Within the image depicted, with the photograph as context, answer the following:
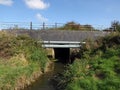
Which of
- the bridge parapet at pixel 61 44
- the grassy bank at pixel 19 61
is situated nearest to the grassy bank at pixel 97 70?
the grassy bank at pixel 19 61

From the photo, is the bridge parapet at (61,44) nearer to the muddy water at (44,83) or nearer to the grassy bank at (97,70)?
the muddy water at (44,83)

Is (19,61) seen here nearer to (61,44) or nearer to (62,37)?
(61,44)

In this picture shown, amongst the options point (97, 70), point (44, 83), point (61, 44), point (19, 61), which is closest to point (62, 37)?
point (61, 44)

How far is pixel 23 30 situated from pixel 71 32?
5.98 metres

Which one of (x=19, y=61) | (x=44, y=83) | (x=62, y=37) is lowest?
(x=44, y=83)

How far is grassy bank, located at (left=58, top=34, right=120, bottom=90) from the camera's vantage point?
66.1ft

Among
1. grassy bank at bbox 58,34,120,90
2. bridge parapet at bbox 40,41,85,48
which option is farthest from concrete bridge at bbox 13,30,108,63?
grassy bank at bbox 58,34,120,90

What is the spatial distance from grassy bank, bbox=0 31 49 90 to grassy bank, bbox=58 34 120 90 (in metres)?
3.04

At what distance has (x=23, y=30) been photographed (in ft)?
135

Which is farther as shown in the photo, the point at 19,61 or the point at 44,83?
the point at 19,61

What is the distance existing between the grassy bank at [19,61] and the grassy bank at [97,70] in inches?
120

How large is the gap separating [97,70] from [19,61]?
7.59m

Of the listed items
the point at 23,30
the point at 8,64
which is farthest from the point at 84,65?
the point at 23,30

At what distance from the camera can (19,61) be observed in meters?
27.6
